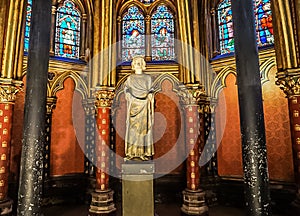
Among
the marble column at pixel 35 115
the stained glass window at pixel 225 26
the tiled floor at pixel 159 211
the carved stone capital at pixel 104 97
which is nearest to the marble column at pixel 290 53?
the tiled floor at pixel 159 211

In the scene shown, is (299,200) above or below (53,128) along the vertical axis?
below

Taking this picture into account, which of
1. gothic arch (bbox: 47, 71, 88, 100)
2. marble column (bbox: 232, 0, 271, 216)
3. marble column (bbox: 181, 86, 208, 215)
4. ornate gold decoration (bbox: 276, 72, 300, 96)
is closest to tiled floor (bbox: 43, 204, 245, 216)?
marble column (bbox: 181, 86, 208, 215)

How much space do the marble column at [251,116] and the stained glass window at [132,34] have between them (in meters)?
6.29

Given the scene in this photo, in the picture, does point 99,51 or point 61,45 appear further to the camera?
point 61,45

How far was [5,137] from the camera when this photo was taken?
6980 mm

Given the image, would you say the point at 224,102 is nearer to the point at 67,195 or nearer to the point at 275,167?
the point at 275,167

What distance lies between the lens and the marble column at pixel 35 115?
4.75 m

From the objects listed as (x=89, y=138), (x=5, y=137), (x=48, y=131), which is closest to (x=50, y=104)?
(x=48, y=131)

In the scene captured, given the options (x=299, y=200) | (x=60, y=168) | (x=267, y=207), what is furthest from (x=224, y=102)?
(x=60, y=168)

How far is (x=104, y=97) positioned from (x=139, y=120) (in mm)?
4110

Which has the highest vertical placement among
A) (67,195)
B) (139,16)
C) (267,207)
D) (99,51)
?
(139,16)

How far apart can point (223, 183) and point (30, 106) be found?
7.25 metres

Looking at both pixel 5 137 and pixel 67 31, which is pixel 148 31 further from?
pixel 5 137

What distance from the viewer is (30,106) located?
4.99m
